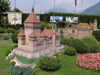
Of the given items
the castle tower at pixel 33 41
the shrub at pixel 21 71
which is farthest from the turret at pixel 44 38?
the shrub at pixel 21 71

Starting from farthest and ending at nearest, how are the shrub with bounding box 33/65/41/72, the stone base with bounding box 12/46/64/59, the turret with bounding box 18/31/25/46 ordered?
the turret with bounding box 18/31/25/46
the stone base with bounding box 12/46/64/59
the shrub with bounding box 33/65/41/72

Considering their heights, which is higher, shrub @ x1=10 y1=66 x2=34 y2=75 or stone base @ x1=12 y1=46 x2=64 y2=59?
stone base @ x1=12 y1=46 x2=64 y2=59

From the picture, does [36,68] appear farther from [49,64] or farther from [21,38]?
[21,38]

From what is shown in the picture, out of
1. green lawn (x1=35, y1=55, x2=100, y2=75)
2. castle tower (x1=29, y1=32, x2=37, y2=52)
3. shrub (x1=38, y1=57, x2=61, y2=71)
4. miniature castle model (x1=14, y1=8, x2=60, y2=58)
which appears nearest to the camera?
green lawn (x1=35, y1=55, x2=100, y2=75)

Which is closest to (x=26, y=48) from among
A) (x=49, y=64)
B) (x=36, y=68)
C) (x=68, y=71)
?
(x=36, y=68)

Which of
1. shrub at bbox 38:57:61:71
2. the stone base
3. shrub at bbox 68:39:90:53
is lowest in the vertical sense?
shrub at bbox 38:57:61:71

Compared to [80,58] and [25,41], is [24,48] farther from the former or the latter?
[80,58]

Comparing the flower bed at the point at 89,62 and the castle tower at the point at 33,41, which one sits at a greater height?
the castle tower at the point at 33,41

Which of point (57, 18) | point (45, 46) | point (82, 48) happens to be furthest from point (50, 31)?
point (57, 18)

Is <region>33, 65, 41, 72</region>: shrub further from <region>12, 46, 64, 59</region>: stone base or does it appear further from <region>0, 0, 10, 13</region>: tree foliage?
<region>0, 0, 10, 13</region>: tree foliage

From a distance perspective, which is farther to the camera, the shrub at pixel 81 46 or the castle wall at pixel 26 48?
A: the shrub at pixel 81 46

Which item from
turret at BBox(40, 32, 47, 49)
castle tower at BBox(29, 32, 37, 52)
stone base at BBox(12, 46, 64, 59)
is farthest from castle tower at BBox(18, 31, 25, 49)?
turret at BBox(40, 32, 47, 49)

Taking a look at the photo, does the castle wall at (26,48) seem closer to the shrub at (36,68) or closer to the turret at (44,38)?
the turret at (44,38)

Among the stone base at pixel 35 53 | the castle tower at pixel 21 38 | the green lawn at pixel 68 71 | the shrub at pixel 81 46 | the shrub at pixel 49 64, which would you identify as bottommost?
the green lawn at pixel 68 71
